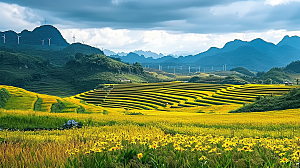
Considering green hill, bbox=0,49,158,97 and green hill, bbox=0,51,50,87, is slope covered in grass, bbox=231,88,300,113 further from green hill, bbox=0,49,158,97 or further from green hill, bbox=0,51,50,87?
green hill, bbox=0,51,50,87

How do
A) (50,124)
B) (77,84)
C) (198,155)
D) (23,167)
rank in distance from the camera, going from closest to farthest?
(23,167)
(198,155)
(50,124)
(77,84)

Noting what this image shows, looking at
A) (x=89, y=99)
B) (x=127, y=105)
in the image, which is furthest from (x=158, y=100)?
(x=89, y=99)

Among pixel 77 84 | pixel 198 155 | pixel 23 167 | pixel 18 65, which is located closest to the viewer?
pixel 23 167

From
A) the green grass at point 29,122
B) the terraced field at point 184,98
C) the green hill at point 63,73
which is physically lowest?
the terraced field at point 184,98

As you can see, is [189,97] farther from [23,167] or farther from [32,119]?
[23,167]

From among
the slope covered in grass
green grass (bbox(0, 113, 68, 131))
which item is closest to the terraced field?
the slope covered in grass

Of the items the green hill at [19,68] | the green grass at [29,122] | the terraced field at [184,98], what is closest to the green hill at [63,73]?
the green hill at [19,68]

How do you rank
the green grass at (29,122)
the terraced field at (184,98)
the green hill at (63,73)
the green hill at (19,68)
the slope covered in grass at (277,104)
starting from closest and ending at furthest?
the green grass at (29,122), the slope covered in grass at (277,104), the terraced field at (184,98), the green hill at (63,73), the green hill at (19,68)

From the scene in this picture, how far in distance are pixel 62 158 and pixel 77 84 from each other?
139862 mm

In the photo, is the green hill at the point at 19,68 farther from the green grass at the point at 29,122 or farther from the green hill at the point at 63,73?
the green grass at the point at 29,122

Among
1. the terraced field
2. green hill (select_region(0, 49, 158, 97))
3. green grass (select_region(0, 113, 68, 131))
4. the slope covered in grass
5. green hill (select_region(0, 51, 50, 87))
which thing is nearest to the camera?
green grass (select_region(0, 113, 68, 131))

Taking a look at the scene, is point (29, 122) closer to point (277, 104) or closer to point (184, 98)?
point (277, 104)

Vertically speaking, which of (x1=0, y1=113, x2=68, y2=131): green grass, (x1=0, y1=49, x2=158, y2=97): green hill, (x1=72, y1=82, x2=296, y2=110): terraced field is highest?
(x1=0, y1=49, x2=158, y2=97): green hill

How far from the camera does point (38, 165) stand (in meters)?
4.81
